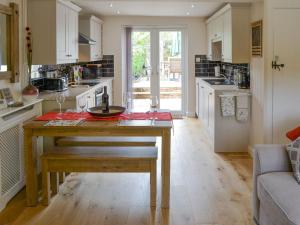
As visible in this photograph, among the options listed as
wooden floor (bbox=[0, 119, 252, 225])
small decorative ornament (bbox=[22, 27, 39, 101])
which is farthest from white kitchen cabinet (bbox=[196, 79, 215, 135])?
small decorative ornament (bbox=[22, 27, 39, 101])

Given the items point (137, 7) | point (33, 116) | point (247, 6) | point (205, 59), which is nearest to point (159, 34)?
point (205, 59)

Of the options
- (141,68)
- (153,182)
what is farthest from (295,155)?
(141,68)

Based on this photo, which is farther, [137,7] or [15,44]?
[137,7]

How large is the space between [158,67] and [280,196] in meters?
6.49

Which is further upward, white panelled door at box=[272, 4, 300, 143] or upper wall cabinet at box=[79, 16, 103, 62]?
upper wall cabinet at box=[79, 16, 103, 62]

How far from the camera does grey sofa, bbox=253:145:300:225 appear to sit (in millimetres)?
2344

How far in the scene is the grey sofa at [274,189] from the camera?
2344 millimetres

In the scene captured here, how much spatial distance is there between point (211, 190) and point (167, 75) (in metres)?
5.08

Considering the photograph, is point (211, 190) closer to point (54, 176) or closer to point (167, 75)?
point (54, 176)

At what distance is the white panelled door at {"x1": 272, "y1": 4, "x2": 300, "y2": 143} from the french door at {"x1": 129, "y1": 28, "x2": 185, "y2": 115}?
4.36 metres

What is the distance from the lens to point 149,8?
23.2 ft

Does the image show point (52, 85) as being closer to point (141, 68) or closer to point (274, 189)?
point (141, 68)

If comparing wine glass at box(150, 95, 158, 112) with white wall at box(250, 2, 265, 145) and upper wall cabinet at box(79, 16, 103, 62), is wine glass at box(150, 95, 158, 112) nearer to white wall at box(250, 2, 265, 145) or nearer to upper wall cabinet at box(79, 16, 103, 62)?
white wall at box(250, 2, 265, 145)

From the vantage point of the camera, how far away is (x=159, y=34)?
863 centimetres
